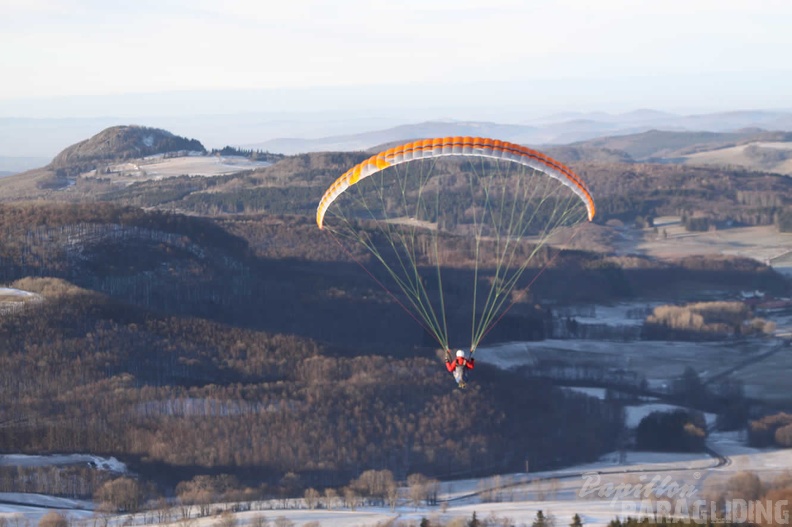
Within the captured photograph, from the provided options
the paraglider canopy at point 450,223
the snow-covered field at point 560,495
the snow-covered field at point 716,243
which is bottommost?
the snow-covered field at point 560,495

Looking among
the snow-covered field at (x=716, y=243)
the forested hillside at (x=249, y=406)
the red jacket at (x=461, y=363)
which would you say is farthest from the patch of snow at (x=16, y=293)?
the snow-covered field at (x=716, y=243)

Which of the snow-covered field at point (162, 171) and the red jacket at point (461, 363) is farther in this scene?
the snow-covered field at point (162, 171)

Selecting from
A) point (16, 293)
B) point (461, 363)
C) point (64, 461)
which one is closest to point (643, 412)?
point (461, 363)

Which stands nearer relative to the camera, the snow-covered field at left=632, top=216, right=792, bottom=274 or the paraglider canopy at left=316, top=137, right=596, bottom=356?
the paraglider canopy at left=316, top=137, right=596, bottom=356

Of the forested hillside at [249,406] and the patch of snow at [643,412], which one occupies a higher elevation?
the forested hillside at [249,406]

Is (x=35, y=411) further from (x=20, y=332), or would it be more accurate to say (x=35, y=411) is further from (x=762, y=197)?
(x=762, y=197)

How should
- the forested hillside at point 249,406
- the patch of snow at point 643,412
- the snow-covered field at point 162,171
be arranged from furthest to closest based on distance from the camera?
the snow-covered field at point 162,171, the patch of snow at point 643,412, the forested hillside at point 249,406

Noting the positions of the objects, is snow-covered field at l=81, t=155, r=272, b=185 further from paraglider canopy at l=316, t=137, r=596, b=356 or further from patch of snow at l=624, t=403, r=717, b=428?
patch of snow at l=624, t=403, r=717, b=428

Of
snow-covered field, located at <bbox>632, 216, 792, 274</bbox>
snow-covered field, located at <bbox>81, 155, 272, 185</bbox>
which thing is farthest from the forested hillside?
snow-covered field, located at <bbox>81, 155, 272, 185</bbox>

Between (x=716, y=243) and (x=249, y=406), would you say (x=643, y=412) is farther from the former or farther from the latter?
(x=716, y=243)

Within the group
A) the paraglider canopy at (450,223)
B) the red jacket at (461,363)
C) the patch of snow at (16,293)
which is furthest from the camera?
the patch of snow at (16,293)

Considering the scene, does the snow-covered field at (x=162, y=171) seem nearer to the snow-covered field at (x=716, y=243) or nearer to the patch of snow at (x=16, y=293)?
the snow-covered field at (x=716, y=243)
